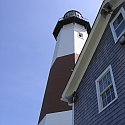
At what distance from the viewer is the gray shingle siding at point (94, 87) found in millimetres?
6320

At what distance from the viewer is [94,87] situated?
26.2ft

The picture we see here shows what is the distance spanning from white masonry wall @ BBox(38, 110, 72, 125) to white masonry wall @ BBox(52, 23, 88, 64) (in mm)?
5853

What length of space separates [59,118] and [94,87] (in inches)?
260

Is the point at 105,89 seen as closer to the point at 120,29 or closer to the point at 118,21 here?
the point at 120,29

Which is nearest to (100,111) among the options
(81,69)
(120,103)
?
(120,103)

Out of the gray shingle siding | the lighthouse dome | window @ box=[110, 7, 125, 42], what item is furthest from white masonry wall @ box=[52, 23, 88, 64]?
window @ box=[110, 7, 125, 42]

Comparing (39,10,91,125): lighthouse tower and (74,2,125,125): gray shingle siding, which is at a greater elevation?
(39,10,91,125): lighthouse tower

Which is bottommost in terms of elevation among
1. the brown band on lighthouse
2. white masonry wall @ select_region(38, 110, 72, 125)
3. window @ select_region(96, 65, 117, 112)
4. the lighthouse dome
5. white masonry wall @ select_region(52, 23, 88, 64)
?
window @ select_region(96, 65, 117, 112)

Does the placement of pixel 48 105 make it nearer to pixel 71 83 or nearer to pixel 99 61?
pixel 71 83

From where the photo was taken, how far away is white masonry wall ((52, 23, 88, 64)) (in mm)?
18922

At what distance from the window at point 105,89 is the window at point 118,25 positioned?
1.12 m

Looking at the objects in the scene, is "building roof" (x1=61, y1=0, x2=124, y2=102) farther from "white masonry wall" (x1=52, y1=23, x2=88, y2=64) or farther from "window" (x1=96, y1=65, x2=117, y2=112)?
"white masonry wall" (x1=52, y1=23, x2=88, y2=64)

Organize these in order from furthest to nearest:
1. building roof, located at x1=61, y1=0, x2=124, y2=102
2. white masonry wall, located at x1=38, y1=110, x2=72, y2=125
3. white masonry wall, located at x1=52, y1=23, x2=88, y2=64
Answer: white masonry wall, located at x1=52, y1=23, x2=88, y2=64 → white masonry wall, located at x1=38, y1=110, x2=72, y2=125 → building roof, located at x1=61, y1=0, x2=124, y2=102

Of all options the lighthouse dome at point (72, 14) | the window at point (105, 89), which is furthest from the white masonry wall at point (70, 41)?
the window at point (105, 89)
